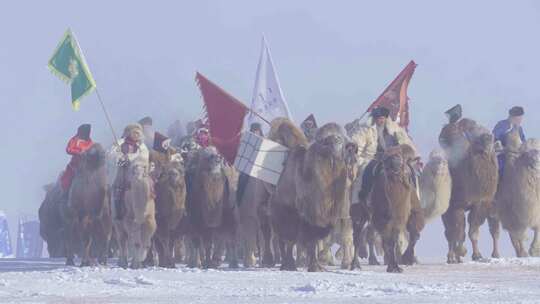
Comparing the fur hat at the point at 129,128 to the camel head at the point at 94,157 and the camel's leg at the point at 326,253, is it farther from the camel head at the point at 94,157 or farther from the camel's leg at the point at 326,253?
the camel's leg at the point at 326,253

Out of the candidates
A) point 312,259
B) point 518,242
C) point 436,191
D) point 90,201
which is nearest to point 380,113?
point 436,191

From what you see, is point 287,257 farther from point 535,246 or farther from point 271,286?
point 535,246

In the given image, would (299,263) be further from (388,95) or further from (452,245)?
(388,95)

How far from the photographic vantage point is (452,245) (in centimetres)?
2531

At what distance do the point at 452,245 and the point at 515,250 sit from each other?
1682 mm

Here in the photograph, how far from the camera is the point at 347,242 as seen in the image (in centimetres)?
2395

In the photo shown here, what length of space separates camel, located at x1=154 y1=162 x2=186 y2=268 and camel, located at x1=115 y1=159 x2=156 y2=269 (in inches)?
15.9

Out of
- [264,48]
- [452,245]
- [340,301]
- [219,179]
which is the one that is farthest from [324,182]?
[264,48]

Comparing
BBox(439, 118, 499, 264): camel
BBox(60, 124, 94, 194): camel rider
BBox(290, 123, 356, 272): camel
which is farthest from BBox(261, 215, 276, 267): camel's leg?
BBox(60, 124, 94, 194): camel rider

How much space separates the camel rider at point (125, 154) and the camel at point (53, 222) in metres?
8.34

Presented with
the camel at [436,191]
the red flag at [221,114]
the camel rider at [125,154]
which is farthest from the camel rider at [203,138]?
the camel at [436,191]

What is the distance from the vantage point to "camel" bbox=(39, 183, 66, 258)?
34.2 m

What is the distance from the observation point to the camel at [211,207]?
945 inches

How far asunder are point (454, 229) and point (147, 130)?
5.82 meters
